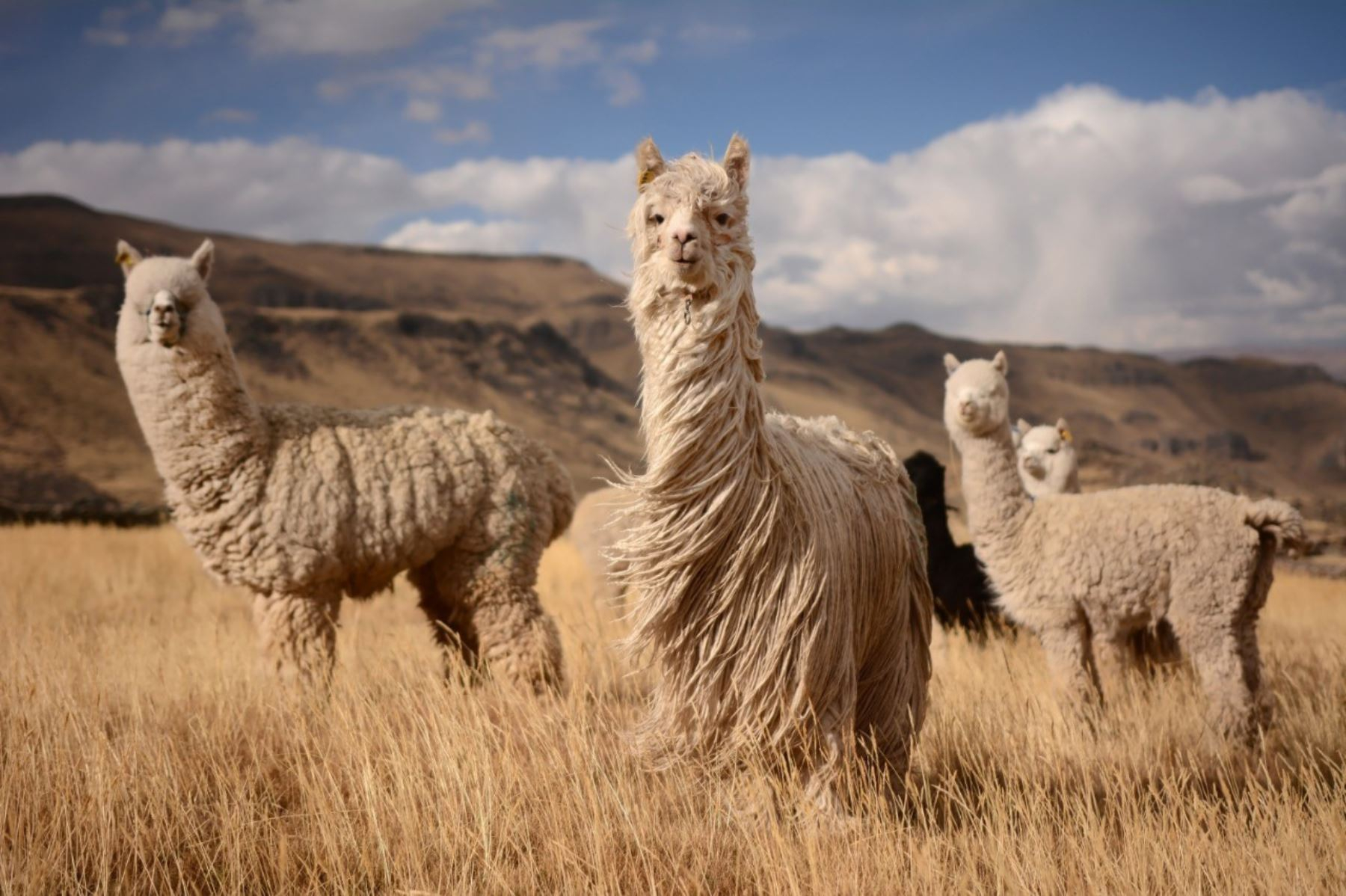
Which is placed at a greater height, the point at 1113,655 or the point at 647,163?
the point at 647,163

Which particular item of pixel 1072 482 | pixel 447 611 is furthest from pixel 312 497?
pixel 1072 482

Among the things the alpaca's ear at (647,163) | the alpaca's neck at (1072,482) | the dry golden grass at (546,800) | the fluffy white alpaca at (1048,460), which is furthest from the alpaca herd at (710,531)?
the alpaca's neck at (1072,482)

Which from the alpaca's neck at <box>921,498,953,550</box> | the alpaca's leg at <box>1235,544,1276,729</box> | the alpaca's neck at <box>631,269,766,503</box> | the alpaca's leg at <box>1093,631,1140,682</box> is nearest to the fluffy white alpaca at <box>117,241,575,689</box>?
the alpaca's neck at <box>631,269,766,503</box>

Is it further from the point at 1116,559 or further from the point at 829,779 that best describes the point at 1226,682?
the point at 829,779

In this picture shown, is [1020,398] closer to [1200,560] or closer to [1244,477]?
[1244,477]

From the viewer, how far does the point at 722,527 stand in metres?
3.27

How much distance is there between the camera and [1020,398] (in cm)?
5659

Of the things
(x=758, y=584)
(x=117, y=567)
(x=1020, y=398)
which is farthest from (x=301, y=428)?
(x=1020, y=398)

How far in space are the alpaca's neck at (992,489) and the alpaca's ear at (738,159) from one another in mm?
3276

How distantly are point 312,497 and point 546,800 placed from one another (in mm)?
2432

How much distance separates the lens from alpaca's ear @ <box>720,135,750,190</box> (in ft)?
11.2

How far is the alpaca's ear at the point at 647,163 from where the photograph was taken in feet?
11.0

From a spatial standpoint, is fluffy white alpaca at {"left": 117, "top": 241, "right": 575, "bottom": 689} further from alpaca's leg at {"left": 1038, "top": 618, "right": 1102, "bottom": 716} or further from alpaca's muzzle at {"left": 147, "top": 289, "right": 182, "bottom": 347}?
alpaca's leg at {"left": 1038, "top": 618, "right": 1102, "bottom": 716}

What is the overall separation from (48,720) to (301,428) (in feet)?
6.61
